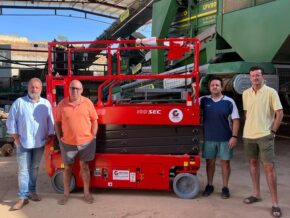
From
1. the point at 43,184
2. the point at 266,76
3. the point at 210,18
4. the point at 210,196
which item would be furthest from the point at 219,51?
the point at 43,184

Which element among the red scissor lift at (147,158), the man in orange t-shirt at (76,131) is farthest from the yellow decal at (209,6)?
Result: the man in orange t-shirt at (76,131)

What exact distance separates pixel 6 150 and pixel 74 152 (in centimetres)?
443

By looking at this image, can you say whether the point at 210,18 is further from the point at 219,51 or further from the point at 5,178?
the point at 5,178

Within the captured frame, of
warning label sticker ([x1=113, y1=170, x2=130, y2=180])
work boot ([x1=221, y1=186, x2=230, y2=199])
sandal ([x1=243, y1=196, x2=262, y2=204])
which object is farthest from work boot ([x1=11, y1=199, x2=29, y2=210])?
sandal ([x1=243, y1=196, x2=262, y2=204])

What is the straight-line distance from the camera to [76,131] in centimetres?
556

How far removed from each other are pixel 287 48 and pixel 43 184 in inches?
169

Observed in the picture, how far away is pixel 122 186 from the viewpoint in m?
6.01

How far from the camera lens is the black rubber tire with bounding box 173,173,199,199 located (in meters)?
5.87

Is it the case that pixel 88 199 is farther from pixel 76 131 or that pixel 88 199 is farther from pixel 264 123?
pixel 264 123

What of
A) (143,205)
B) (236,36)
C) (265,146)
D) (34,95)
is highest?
(236,36)

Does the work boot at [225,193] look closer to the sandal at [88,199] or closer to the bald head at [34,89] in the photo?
the sandal at [88,199]

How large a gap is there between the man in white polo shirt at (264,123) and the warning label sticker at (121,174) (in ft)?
5.15

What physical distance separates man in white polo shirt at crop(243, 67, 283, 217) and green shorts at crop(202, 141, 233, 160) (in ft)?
1.22

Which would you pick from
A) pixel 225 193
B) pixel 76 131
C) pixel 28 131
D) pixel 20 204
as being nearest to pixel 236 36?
pixel 225 193
